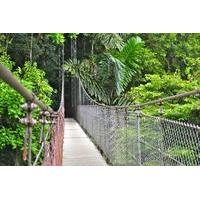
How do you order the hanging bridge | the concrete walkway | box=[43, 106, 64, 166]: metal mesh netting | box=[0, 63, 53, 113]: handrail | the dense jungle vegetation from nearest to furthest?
box=[0, 63, 53, 113]: handrail → the hanging bridge → box=[43, 106, 64, 166]: metal mesh netting → the concrete walkway → the dense jungle vegetation

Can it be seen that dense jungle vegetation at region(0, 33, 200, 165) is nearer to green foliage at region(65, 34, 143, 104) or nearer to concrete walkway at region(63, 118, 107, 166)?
green foliage at region(65, 34, 143, 104)

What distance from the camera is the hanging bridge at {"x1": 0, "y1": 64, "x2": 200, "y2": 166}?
1600 millimetres

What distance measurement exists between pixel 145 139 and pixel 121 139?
0.78 metres

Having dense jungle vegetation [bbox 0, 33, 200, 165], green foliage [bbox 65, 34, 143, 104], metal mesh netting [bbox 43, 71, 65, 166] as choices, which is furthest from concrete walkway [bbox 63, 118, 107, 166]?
green foliage [bbox 65, 34, 143, 104]

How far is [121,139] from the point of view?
3.66 meters

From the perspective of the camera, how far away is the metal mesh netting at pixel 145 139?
2.13 m

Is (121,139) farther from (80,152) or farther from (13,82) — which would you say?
(13,82)

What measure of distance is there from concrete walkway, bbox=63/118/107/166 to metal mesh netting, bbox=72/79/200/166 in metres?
0.10

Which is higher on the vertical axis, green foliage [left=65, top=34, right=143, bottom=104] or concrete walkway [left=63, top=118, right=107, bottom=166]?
green foliage [left=65, top=34, right=143, bottom=104]
